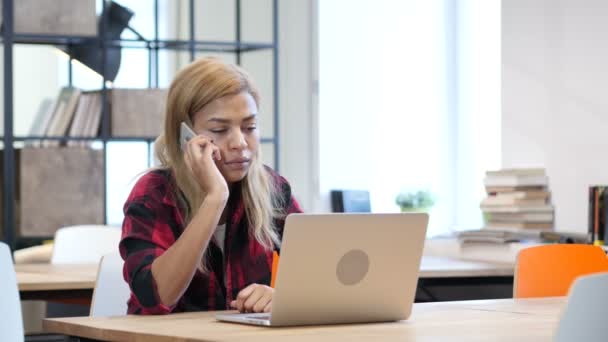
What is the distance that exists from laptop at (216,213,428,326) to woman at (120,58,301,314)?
24 cm

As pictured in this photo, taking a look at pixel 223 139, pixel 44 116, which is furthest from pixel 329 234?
pixel 44 116

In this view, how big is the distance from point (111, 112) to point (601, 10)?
2765 millimetres

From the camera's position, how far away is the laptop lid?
1934mm

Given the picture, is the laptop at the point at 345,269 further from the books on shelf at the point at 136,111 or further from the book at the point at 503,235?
the books on shelf at the point at 136,111

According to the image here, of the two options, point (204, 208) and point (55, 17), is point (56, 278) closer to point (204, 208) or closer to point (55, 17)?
point (204, 208)

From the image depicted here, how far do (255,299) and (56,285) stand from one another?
4.76ft

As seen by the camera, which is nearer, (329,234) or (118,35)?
(329,234)

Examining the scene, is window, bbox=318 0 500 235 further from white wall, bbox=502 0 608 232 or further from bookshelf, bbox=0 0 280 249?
white wall, bbox=502 0 608 232

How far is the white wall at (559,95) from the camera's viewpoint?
4.73 meters

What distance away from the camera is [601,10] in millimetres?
4711

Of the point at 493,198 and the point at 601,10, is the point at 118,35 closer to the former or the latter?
the point at 493,198

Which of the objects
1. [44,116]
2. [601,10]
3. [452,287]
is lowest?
[452,287]

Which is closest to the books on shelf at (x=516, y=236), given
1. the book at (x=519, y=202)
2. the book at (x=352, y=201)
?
the book at (x=519, y=202)

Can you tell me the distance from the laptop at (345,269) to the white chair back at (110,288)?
2.69 ft
